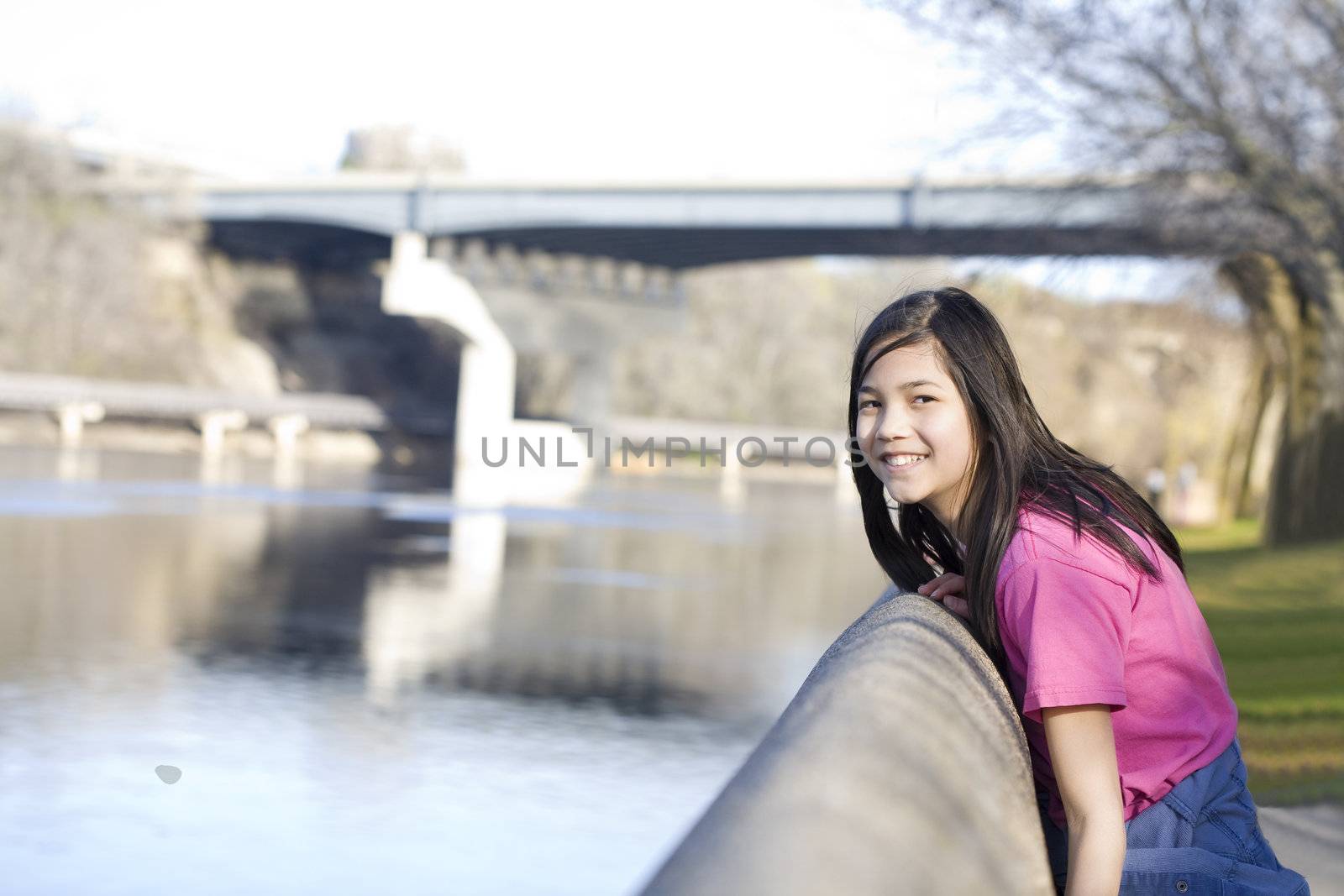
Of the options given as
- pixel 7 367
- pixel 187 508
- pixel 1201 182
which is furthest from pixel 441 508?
pixel 7 367

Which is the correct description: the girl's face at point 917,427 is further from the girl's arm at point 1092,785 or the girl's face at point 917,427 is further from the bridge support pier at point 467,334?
the bridge support pier at point 467,334

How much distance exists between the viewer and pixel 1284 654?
11.6 metres

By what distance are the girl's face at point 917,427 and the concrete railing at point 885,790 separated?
27 centimetres

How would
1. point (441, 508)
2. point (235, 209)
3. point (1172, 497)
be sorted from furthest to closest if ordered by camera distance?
point (235, 209) → point (1172, 497) → point (441, 508)

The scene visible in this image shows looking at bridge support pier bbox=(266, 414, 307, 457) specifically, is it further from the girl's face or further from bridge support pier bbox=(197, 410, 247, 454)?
the girl's face

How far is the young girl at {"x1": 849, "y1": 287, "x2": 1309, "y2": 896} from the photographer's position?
253 cm

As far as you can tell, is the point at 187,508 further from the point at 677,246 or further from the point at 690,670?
the point at 677,246

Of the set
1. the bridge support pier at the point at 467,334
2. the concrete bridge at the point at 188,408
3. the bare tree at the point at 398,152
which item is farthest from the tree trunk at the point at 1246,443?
the bare tree at the point at 398,152

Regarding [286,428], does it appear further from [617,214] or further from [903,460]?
[903,460]

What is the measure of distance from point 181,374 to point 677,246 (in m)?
22.6

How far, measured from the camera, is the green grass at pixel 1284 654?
24.8 ft

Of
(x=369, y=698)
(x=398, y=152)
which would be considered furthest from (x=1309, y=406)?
(x=398, y=152)

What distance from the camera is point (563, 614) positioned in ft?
49.4

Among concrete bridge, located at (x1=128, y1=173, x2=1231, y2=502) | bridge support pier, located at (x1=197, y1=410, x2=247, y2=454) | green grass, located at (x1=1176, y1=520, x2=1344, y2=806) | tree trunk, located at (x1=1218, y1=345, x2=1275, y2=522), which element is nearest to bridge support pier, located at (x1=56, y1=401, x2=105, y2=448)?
bridge support pier, located at (x1=197, y1=410, x2=247, y2=454)
